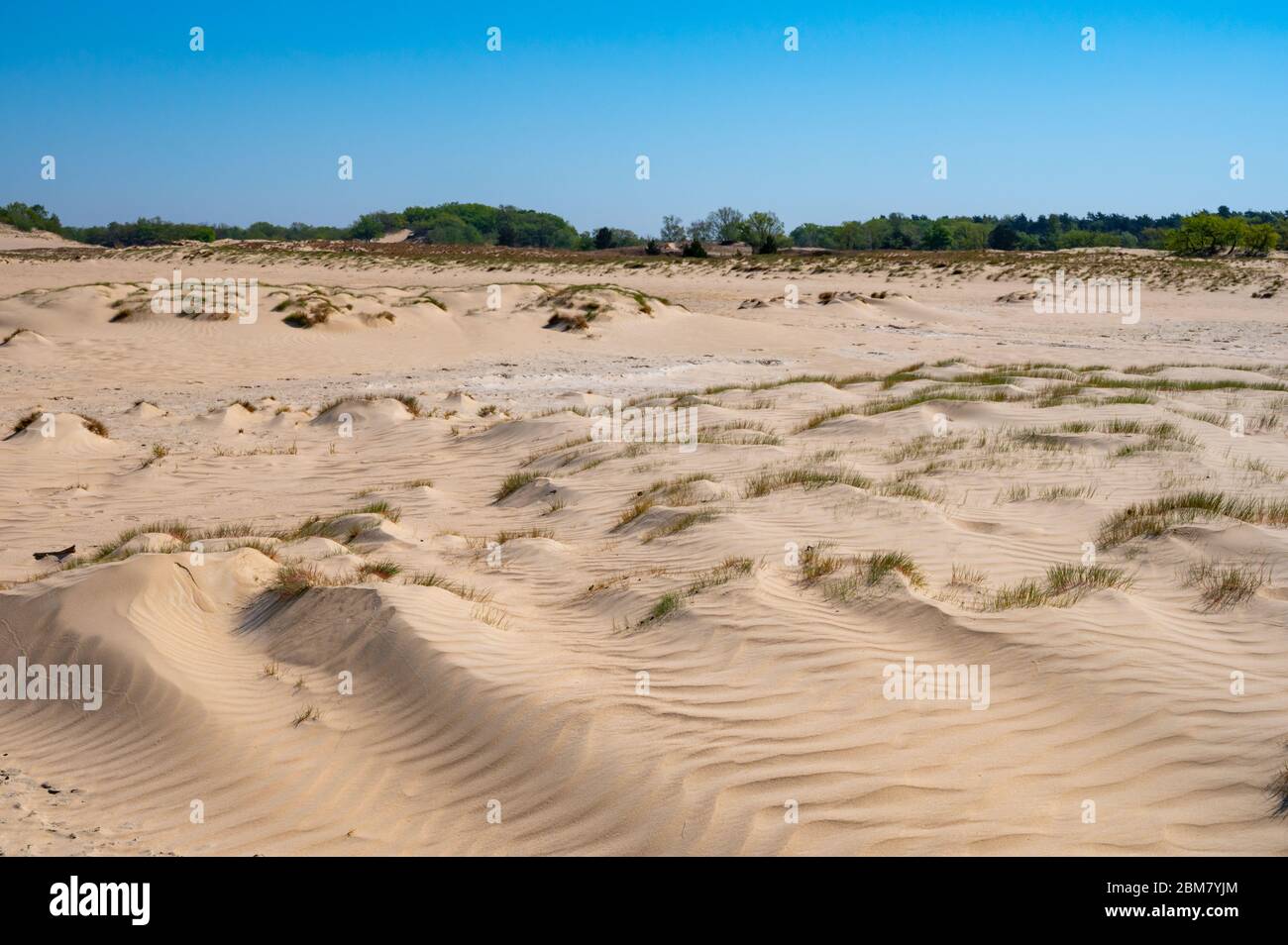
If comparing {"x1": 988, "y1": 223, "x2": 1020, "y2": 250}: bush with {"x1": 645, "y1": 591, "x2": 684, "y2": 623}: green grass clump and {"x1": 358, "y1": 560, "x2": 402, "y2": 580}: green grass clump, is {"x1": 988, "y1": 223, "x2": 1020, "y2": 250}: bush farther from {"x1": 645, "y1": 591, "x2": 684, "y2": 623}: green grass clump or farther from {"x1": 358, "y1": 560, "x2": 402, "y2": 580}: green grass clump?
{"x1": 645, "y1": 591, "x2": 684, "y2": 623}: green grass clump

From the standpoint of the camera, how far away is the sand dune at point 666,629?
422 cm

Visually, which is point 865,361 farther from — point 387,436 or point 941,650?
point 941,650

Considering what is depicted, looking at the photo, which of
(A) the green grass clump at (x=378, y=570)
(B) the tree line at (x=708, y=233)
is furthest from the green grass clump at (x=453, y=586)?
(B) the tree line at (x=708, y=233)

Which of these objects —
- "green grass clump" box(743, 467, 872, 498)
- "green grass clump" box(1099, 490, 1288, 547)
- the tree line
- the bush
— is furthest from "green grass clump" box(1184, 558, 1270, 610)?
the bush

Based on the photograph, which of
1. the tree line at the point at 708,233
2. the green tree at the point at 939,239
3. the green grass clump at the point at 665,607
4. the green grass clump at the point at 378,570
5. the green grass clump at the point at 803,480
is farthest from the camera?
the green tree at the point at 939,239

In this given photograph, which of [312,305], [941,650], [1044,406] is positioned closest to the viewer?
[941,650]

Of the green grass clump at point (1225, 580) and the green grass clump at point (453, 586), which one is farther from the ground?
the green grass clump at point (1225, 580)

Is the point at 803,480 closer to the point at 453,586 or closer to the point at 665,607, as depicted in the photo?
the point at 665,607

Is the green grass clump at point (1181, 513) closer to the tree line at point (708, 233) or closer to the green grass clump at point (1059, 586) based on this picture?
the green grass clump at point (1059, 586)

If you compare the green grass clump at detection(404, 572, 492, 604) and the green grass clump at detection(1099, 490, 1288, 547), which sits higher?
the green grass clump at detection(1099, 490, 1288, 547)

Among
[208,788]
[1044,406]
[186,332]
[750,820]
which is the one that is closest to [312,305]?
[186,332]

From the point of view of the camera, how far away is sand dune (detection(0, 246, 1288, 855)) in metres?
4.22

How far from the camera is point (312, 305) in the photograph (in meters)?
23.6
